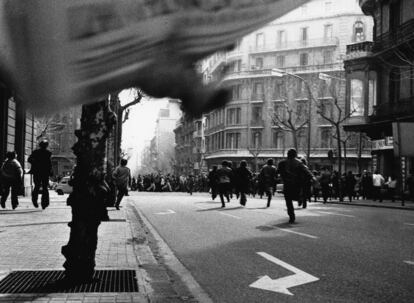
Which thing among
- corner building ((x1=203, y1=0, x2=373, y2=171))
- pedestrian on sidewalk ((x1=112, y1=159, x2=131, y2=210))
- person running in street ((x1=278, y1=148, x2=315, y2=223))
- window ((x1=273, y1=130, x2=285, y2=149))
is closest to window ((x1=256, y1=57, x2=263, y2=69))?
corner building ((x1=203, y1=0, x2=373, y2=171))

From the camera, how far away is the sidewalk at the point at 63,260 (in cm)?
498

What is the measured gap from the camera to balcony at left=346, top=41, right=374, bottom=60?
5.22 ft

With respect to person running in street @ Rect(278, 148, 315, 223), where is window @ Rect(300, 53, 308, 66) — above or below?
above

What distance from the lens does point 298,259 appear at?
8375 mm

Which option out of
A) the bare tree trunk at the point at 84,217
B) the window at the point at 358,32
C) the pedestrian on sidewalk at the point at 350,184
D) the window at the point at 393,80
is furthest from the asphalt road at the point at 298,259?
the pedestrian on sidewalk at the point at 350,184

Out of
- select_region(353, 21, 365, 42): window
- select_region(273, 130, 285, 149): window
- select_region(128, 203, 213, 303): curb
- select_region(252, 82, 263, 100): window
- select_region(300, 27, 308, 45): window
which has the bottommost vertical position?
select_region(128, 203, 213, 303): curb

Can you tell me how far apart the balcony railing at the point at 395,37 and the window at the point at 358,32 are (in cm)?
14

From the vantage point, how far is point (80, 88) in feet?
3.99

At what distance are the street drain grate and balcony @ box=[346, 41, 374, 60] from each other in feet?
13.3

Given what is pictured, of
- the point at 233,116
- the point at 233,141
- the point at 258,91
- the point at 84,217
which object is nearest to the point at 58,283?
the point at 84,217

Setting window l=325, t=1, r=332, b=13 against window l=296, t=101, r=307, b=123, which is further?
window l=296, t=101, r=307, b=123

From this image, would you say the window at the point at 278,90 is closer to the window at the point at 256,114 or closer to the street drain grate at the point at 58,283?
the window at the point at 256,114

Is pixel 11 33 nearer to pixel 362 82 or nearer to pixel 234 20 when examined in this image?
pixel 234 20

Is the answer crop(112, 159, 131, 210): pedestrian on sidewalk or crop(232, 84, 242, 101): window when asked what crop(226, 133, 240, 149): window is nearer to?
crop(232, 84, 242, 101): window
